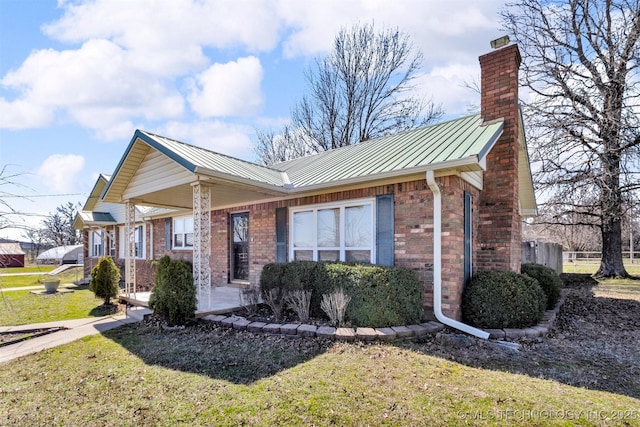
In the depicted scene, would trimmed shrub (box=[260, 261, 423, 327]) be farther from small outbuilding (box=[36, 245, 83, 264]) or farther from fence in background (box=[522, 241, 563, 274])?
small outbuilding (box=[36, 245, 83, 264])

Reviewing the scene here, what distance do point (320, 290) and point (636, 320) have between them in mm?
6660

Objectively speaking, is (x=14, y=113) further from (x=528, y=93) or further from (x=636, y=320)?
(x=528, y=93)

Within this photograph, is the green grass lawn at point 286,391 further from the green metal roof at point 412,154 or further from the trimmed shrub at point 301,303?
the green metal roof at point 412,154

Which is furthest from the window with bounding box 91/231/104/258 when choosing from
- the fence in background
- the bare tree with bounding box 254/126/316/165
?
the fence in background

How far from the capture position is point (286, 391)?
145 inches

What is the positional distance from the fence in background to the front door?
10078mm

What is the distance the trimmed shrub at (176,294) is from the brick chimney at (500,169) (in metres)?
5.99

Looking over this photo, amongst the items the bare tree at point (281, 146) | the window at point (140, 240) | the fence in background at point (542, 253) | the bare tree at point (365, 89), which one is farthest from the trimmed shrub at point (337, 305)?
the bare tree at point (281, 146)

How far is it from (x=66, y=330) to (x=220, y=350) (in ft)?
13.2

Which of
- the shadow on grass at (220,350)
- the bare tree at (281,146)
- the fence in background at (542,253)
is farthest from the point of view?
the bare tree at (281,146)

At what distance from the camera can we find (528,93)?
16.0 m

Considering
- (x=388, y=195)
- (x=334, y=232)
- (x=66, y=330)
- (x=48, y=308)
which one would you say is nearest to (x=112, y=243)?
(x=48, y=308)

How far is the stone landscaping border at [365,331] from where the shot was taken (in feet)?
17.6

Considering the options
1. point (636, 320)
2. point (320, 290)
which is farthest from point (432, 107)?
point (320, 290)
